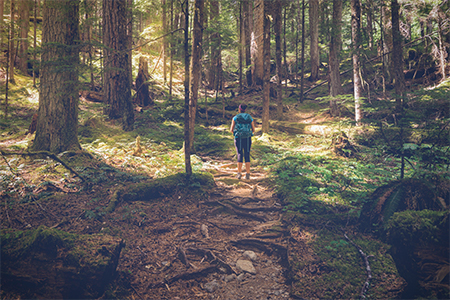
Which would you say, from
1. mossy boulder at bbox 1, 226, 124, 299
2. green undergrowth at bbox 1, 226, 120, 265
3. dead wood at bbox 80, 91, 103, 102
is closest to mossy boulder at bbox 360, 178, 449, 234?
mossy boulder at bbox 1, 226, 124, 299

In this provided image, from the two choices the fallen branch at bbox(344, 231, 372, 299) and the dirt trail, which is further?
the dirt trail

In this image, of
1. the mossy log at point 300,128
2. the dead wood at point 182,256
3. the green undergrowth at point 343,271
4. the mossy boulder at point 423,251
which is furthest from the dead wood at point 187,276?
the mossy log at point 300,128

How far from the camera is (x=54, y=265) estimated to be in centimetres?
334

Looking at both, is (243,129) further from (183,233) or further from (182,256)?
(182,256)

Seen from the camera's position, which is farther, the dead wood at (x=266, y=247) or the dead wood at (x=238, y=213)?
the dead wood at (x=238, y=213)

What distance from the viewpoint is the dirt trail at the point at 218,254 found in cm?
385

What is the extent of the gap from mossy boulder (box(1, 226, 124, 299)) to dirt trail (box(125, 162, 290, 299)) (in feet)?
1.89

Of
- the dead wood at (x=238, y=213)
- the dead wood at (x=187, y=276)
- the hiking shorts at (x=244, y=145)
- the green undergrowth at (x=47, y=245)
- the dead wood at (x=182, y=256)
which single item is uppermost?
the hiking shorts at (x=244, y=145)

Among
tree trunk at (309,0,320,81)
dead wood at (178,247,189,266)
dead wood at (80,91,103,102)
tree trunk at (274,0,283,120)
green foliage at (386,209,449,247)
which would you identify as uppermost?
tree trunk at (309,0,320,81)

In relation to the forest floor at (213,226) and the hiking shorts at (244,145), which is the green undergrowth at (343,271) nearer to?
the forest floor at (213,226)

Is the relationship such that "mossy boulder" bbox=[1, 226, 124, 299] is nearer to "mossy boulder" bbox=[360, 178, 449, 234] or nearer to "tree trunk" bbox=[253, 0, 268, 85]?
"mossy boulder" bbox=[360, 178, 449, 234]

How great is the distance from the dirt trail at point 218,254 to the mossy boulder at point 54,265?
58cm

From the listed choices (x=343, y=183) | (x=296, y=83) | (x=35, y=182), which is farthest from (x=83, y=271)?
(x=296, y=83)

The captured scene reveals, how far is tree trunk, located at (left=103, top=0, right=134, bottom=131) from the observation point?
38.9 feet
